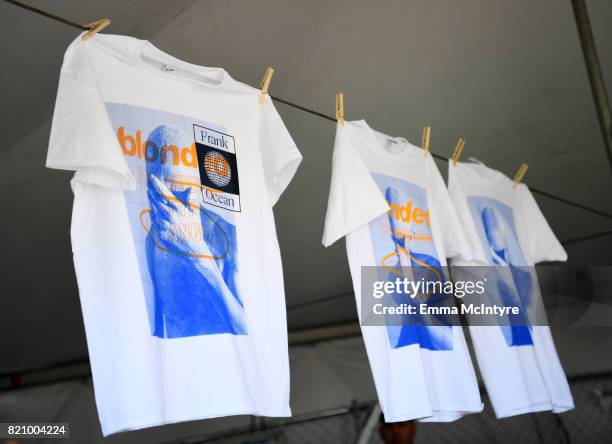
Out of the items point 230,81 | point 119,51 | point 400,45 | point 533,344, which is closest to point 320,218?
point 400,45

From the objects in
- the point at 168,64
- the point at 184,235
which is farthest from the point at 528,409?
the point at 168,64

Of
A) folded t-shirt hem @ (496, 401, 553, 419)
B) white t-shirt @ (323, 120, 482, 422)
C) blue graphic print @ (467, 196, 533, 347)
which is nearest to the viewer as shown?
white t-shirt @ (323, 120, 482, 422)

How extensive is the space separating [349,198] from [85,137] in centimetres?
96

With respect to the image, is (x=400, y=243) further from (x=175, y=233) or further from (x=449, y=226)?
(x=175, y=233)

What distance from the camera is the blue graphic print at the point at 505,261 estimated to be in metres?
2.71

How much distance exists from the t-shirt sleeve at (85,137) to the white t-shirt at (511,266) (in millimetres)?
1552

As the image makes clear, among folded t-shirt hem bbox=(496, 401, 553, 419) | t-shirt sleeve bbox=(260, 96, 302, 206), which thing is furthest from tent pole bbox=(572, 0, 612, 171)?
t-shirt sleeve bbox=(260, 96, 302, 206)

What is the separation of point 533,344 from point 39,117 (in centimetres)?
226

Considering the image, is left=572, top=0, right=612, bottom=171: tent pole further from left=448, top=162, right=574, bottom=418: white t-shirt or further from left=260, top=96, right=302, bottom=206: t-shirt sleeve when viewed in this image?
left=260, top=96, right=302, bottom=206: t-shirt sleeve

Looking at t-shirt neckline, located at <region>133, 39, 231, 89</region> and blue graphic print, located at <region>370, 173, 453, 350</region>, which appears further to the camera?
blue graphic print, located at <region>370, 173, 453, 350</region>

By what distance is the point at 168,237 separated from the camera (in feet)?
5.83

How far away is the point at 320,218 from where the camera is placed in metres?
3.98

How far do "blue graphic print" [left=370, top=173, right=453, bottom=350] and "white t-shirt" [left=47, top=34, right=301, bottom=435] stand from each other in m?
0.46

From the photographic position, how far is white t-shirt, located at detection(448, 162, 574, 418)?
2.54 m
